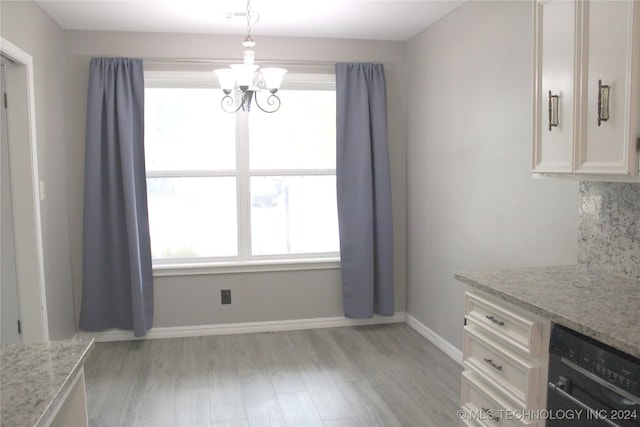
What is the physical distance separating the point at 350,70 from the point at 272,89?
1512mm

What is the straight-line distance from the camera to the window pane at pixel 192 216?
4.26m

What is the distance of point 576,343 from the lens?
158cm

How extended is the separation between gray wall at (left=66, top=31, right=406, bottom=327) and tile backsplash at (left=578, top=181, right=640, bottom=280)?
2183 mm

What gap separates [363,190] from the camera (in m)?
4.27

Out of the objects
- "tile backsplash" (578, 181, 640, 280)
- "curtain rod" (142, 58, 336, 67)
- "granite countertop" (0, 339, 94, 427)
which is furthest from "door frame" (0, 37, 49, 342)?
"tile backsplash" (578, 181, 640, 280)

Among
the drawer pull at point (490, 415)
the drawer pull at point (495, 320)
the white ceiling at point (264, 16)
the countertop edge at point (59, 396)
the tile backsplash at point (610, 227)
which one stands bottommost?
the drawer pull at point (490, 415)

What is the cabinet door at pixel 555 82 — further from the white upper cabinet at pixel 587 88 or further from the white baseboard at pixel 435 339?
the white baseboard at pixel 435 339

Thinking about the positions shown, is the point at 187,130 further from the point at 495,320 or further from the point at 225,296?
the point at 495,320

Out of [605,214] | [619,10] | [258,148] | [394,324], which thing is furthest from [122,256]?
[619,10]

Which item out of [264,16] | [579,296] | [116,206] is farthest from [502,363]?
[116,206]

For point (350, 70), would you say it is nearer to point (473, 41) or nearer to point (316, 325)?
point (473, 41)

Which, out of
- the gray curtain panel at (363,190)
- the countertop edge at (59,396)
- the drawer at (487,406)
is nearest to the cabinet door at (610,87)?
the drawer at (487,406)

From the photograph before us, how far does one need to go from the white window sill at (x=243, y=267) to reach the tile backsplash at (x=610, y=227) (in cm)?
234

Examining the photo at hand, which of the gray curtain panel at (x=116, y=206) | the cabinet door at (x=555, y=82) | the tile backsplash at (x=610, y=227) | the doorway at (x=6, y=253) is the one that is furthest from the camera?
the gray curtain panel at (x=116, y=206)
